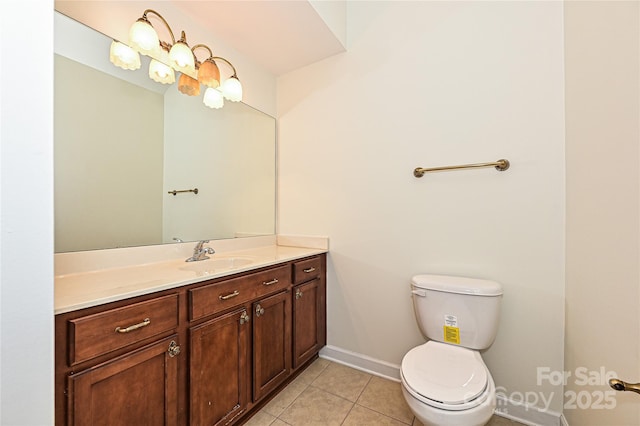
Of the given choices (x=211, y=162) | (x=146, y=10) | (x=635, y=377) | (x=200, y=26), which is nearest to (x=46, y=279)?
(x=211, y=162)

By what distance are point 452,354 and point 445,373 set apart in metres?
0.17

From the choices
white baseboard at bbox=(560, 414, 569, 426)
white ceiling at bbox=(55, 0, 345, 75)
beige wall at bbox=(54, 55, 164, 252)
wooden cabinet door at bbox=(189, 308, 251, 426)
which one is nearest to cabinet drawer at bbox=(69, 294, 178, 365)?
wooden cabinet door at bbox=(189, 308, 251, 426)

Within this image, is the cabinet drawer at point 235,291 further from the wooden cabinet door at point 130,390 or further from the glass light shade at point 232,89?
the glass light shade at point 232,89

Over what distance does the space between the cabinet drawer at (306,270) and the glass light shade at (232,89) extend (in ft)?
3.97

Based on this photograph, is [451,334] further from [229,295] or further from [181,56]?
[181,56]

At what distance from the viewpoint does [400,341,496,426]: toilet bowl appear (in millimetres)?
1000

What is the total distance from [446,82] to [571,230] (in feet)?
3.39

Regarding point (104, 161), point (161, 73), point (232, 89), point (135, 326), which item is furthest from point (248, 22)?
point (135, 326)

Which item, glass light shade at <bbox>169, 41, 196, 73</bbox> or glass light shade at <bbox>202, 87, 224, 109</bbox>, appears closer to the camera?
glass light shade at <bbox>169, 41, 196, 73</bbox>

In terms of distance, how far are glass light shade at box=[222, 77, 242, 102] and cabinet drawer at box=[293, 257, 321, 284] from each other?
47.6 inches

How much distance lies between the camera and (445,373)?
1178 millimetres

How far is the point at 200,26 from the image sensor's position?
5.63 ft

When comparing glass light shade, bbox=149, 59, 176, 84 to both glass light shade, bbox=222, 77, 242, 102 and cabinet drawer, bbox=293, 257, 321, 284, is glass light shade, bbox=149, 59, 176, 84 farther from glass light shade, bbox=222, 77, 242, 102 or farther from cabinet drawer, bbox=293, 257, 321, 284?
cabinet drawer, bbox=293, 257, 321, 284

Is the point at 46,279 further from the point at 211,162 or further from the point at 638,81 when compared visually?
the point at 638,81
